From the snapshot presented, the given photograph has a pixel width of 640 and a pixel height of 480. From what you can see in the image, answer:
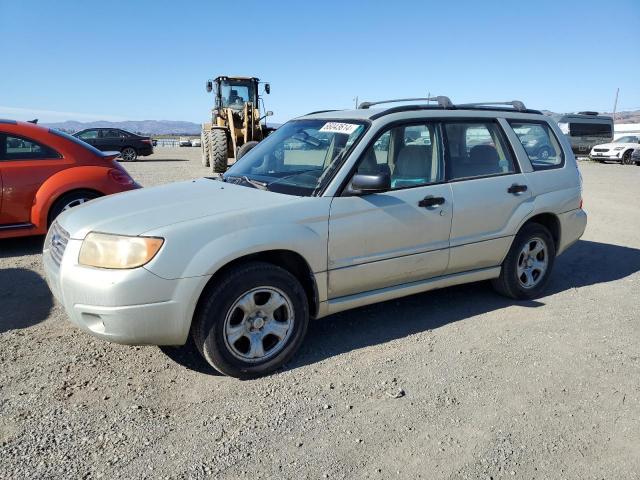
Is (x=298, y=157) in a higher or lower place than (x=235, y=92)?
lower

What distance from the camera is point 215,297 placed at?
10.5ft

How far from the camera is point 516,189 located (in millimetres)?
4656

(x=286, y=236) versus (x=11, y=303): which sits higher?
(x=286, y=236)

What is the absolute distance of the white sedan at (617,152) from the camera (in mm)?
24594

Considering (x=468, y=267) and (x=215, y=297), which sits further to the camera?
(x=468, y=267)

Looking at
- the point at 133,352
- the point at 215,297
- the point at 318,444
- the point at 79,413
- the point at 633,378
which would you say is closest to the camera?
the point at 318,444

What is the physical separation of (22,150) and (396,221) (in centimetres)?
464

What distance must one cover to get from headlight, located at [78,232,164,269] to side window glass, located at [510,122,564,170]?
Result: 3475 millimetres

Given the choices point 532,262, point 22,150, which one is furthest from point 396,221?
point 22,150

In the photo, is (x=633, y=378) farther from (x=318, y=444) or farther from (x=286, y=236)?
(x=286, y=236)

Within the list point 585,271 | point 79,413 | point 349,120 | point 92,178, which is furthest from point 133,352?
point 585,271

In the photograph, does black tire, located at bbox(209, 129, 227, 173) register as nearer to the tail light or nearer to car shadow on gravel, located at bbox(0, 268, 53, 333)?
the tail light

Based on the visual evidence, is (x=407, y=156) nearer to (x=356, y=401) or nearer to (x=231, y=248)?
(x=231, y=248)

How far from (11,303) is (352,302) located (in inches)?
119
